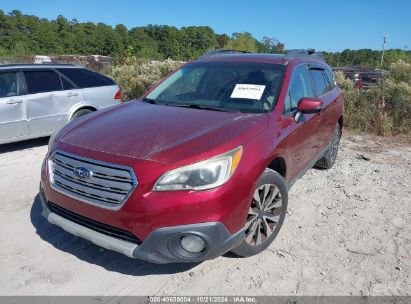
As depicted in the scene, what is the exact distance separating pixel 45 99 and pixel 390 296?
5.89 meters

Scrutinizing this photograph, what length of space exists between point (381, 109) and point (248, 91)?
621 cm

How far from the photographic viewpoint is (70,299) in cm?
277

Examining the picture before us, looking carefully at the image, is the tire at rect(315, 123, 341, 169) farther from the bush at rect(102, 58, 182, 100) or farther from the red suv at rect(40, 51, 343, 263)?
the bush at rect(102, 58, 182, 100)

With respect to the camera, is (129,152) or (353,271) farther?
(353,271)

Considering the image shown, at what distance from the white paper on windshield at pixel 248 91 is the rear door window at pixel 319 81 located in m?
1.27

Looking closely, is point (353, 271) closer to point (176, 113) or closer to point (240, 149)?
point (240, 149)

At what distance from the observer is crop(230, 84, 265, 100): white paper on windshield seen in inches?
149

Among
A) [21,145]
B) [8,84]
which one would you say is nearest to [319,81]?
[8,84]

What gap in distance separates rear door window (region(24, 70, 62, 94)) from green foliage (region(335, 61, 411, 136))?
6.38m

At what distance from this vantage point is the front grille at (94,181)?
267cm

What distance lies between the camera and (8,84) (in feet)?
20.4

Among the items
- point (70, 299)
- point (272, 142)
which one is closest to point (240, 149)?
point (272, 142)

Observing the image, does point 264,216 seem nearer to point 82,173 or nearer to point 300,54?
point 82,173

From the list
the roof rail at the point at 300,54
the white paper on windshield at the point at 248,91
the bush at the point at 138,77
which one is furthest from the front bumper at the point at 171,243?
the bush at the point at 138,77
